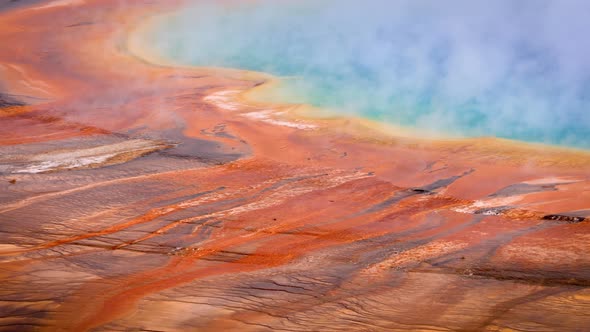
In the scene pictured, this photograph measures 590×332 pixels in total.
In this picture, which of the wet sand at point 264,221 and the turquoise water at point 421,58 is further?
the turquoise water at point 421,58

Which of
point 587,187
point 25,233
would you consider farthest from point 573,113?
point 25,233

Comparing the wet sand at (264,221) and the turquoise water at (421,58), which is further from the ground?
the turquoise water at (421,58)

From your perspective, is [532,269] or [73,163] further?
[73,163]

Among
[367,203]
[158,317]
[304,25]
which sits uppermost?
[304,25]

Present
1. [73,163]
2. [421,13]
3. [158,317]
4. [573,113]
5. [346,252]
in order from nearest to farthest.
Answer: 1. [158,317]
2. [346,252]
3. [73,163]
4. [573,113]
5. [421,13]

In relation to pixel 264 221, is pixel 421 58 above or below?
above

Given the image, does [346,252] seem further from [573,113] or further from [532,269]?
[573,113]
